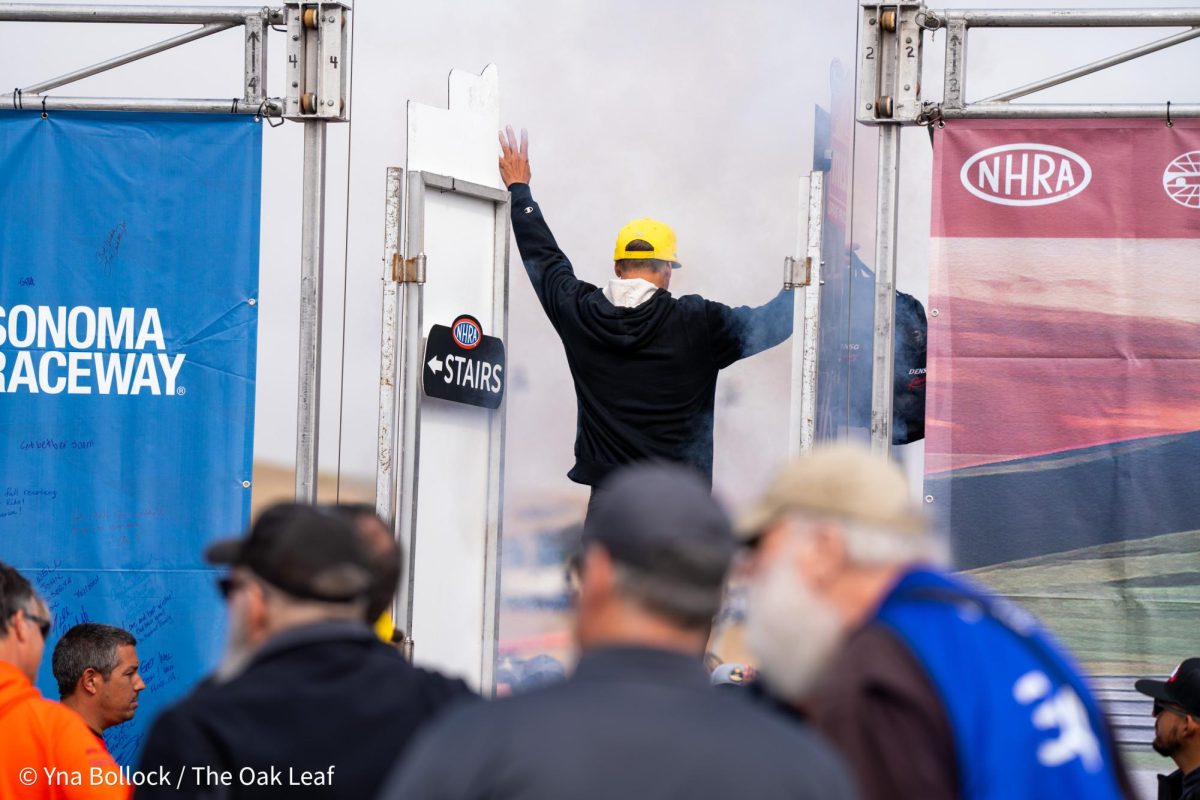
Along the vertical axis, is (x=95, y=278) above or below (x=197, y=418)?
above

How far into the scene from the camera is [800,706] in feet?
8.11

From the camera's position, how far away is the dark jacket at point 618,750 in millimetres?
1829

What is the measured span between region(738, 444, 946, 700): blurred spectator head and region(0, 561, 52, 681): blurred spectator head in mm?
2145

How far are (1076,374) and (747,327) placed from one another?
4.01 feet

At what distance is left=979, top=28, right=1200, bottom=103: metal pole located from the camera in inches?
227

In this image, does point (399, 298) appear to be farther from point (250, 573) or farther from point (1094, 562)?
point (250, 573)

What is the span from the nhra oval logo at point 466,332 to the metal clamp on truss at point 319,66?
88 centimetres

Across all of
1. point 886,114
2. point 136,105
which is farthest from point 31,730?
point 886,114

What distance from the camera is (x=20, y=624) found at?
3.81 metres

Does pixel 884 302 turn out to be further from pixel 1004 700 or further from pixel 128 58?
pixel 1004 700

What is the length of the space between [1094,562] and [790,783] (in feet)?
13.6

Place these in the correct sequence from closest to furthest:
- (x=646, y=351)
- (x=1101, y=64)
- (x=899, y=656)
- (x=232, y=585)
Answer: (x=899, y=656) → (x=232, y=585) → (x=1101, y=64) → (x=646, y=351)

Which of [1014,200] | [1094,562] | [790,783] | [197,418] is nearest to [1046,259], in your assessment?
[1014,200]

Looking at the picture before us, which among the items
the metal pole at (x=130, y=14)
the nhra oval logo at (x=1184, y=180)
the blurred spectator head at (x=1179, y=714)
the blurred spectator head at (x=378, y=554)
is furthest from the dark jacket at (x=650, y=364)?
the blurred spectator head at (x=378, y=554)
